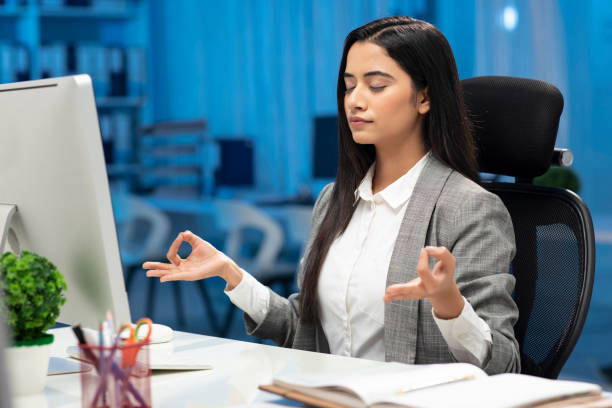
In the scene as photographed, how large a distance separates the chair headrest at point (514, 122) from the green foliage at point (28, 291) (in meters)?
0.88

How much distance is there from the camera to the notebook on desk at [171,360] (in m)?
1.22

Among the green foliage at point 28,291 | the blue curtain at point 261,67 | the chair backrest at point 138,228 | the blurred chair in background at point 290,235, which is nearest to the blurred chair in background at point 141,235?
the chair backrest at point 138,228

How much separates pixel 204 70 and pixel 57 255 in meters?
4.38

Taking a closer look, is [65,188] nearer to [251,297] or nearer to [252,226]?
[251,297]

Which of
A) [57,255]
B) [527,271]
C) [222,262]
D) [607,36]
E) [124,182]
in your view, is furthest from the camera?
[124,182]

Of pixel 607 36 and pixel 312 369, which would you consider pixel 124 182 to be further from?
pixel 312 369

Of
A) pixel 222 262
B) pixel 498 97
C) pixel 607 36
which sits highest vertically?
pixel 607 36

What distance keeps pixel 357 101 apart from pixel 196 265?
1.40ft

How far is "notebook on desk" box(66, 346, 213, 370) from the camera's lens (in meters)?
1.22

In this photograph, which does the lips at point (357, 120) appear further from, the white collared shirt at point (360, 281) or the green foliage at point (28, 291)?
the green foliage at point (28, 291)

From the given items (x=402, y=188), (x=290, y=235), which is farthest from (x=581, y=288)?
(x=290, y=235)

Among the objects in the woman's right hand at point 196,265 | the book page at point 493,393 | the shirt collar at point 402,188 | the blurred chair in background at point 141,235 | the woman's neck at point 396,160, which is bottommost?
the blurred chair in background at point 141,235

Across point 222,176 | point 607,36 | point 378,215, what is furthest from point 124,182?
point 378,215

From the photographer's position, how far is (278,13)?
4.88m
